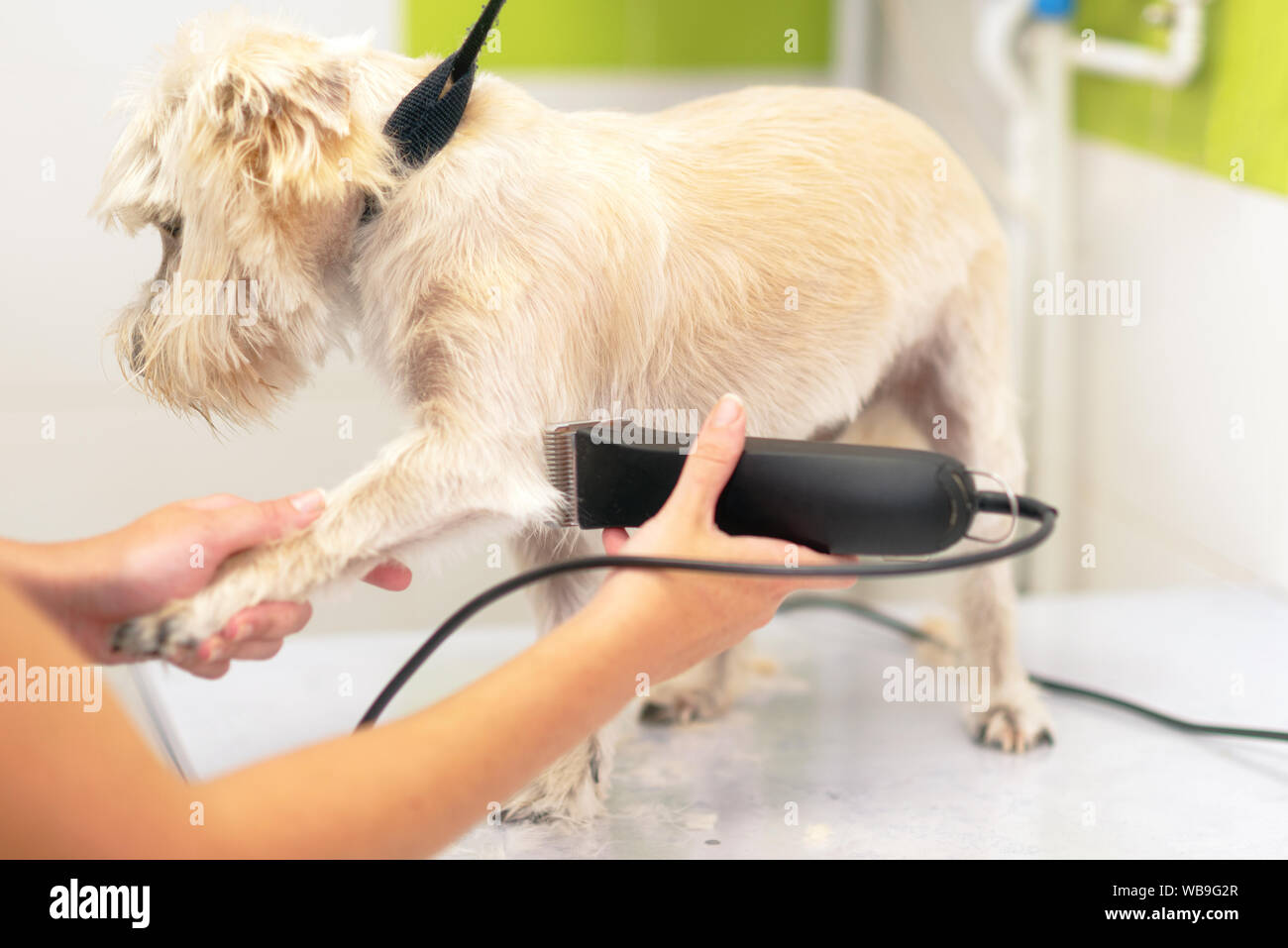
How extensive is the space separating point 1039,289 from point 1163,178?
0.24 meters

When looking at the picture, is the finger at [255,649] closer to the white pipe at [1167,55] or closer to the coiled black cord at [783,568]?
the coiled black cord at [783,568]

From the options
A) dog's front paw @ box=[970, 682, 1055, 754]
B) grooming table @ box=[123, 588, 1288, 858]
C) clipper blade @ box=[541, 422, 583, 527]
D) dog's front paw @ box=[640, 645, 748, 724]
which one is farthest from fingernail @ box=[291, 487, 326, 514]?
dog's front paw @ box=[970, 682, 1055, 754]

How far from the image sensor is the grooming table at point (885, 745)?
746mm

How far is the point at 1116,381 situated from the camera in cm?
140

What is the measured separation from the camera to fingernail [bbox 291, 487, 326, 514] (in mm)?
619

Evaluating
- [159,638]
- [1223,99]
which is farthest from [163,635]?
[1223,99]

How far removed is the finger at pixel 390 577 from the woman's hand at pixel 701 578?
0.14 m

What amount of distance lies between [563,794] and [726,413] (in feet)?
0.96

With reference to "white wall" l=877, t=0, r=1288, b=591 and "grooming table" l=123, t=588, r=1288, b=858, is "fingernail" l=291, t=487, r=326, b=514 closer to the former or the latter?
"grooming table" l=123, t=588, r=1288, b=858

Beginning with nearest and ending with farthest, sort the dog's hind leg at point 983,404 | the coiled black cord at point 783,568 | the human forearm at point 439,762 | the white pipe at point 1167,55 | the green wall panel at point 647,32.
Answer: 1. the human forearm at point 439,762
2. the coiled black cord at point 783,568
3. the dog's hind leg at point 983,404
4. the white pipe at point 1167,55
5. the green wall panel at point 647,32

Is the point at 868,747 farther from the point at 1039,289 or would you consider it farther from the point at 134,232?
the point at 1039,289

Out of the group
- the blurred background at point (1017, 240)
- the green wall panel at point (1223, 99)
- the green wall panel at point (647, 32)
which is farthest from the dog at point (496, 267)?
the green wall panel at point (647, 32)

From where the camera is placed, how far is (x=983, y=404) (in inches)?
35.2
